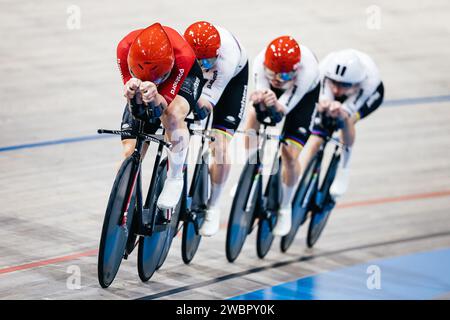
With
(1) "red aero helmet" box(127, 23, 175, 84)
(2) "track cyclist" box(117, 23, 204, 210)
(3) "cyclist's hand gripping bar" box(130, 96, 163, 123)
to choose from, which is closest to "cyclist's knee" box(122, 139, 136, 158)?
(2) "track cyclist" box(117, 23, 204, 210)

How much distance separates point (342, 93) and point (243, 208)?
3.69ft

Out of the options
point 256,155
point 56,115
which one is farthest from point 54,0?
point 256,155

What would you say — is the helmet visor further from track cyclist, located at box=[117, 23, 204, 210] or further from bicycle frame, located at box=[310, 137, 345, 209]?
track cyclist, located at box=[117, 23, 204, 210]

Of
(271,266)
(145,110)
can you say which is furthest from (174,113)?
(271,266)

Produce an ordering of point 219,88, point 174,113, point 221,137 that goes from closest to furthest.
A: point 174,113 → point 219,88 → point 221,137

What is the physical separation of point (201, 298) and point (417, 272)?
5.68 feet

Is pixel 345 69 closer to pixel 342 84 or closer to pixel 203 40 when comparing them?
pixel 342 84

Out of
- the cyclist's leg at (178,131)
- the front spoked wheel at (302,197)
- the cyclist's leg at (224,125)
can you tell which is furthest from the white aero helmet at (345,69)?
the cyclist's leg at (178,131)

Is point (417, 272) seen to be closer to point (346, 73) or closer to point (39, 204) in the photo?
point (346, 73)

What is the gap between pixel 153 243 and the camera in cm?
557

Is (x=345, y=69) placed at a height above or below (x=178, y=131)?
above

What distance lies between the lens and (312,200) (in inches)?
269

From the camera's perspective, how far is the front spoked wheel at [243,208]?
613cm

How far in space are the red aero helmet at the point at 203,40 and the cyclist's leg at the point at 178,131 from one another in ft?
1.11
